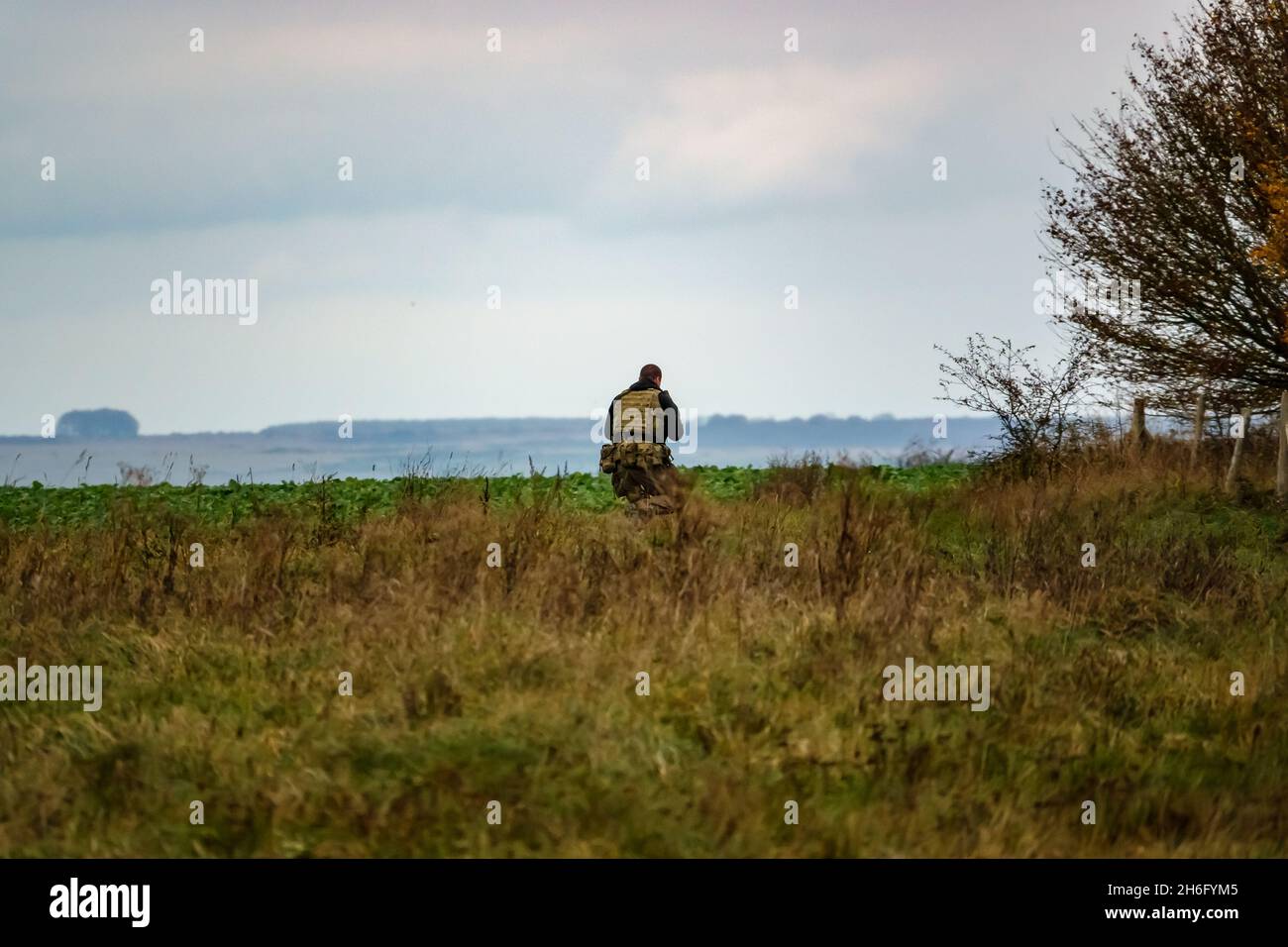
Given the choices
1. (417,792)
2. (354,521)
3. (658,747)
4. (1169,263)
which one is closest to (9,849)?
(417,792)

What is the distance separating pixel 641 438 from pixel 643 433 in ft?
0.19

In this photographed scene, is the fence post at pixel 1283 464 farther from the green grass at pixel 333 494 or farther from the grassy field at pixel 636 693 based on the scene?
the grassy field at pixel 636 693

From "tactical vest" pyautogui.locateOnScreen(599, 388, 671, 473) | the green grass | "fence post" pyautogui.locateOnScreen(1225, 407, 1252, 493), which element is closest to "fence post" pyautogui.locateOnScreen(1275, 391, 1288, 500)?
"fence post" pyautogui.locateOnScreen(1225, 407, 1252, 493)

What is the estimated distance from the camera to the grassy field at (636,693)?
20.3 ft

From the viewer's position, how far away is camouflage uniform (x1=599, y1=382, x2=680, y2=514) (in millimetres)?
13984

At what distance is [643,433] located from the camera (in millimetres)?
14070

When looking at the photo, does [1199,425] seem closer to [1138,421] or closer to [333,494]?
[1138,421]

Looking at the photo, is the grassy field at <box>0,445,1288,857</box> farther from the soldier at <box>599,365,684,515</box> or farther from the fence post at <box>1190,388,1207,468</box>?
the fence post at <box>1190,388,1207,468</box>
